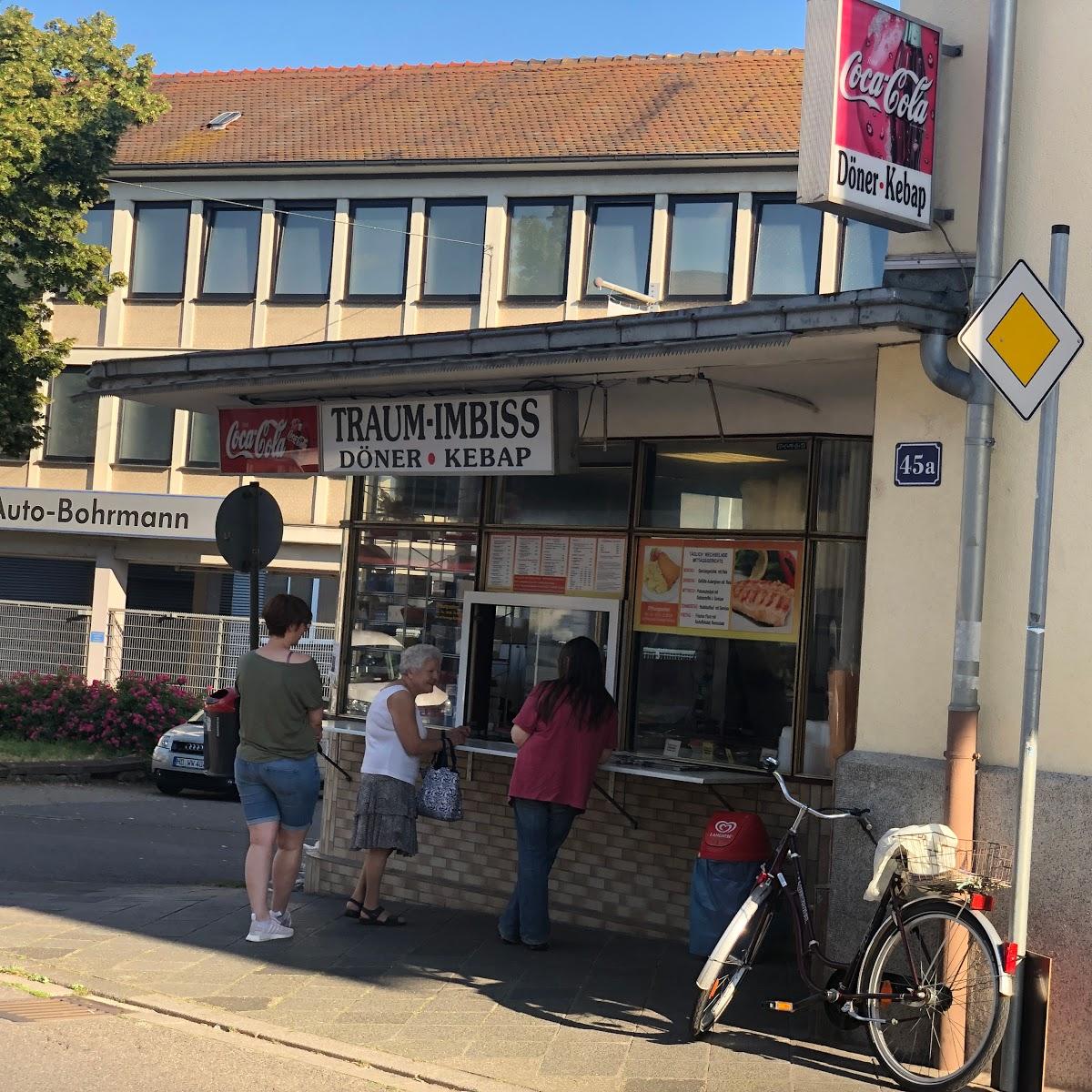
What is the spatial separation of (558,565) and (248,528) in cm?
197

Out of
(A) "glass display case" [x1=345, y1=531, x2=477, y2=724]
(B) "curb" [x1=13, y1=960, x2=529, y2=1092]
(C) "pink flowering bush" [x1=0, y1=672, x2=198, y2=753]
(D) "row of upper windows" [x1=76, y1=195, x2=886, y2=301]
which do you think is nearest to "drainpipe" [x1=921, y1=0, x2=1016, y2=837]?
(B) "curb" [x1=13, y1=960, x2=529, y2=1092]

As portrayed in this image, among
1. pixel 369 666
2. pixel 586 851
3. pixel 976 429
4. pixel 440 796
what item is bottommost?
pixel 586 851

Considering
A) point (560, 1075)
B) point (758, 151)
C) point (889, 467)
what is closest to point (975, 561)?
point (889, 467)

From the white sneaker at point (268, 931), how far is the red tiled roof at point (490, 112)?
20.4 metres

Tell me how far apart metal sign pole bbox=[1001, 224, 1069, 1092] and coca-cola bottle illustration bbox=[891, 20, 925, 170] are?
37.5 inches

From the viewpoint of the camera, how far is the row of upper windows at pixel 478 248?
26297mm

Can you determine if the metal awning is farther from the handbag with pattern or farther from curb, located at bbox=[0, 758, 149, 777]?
curb, located at bbox=[0, 758, 149, 777]

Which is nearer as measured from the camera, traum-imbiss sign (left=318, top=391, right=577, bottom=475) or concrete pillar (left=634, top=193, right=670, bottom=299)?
traum-imbiss sign (left=318, top=391, right=577, bottom=475)

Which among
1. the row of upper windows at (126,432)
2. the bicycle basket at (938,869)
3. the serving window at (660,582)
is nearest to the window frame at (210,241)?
the row of upper windows at (126,432)

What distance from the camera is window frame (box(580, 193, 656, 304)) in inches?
1059

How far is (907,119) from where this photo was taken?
6676 mm

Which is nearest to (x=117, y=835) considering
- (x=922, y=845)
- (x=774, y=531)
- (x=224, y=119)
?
(x=774, y=531)

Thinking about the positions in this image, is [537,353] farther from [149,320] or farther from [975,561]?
[149,320]

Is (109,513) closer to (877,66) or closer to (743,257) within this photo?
(743,257)
